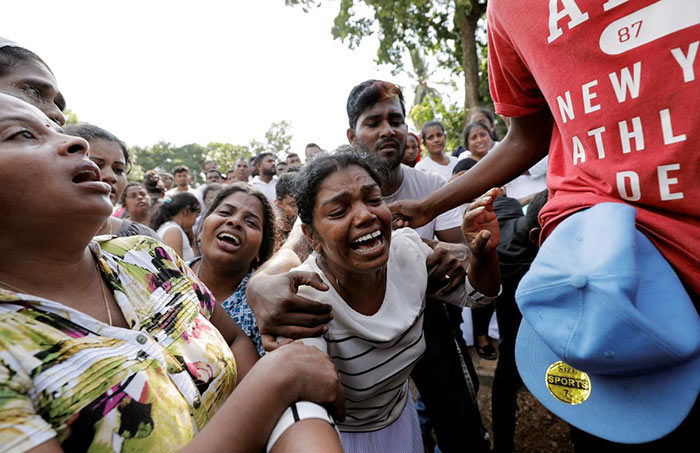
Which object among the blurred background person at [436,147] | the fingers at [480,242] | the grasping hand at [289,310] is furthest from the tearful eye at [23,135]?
the blurred background person at [436,147]

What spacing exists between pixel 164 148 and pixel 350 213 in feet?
202

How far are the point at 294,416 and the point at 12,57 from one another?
197 cm

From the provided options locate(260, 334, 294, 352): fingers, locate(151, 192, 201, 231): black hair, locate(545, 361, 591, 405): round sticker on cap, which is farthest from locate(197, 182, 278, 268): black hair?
locate(545, 361, 591, 405): round sticker on cap

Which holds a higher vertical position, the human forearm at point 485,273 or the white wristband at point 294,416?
the white wristband at point 294,416

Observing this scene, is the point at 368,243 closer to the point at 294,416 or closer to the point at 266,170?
the point at 294,416

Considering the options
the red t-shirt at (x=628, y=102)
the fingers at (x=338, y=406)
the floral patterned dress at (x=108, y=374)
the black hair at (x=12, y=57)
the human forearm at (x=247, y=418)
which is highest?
the black hair at (x=12, y=57)

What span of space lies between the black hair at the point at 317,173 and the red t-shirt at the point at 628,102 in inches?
39.2

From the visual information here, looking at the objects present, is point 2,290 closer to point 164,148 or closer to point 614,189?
point 614,189

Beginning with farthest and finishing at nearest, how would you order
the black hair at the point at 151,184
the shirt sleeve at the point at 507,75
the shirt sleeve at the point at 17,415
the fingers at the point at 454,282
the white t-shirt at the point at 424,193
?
the black hair at the point at 151,184, the white t-shirt at the point at 424,193, the fingers at the point at 454,282, the shirt sleeve at the point at 507,75, the shirt sleeve at the point at 17,415

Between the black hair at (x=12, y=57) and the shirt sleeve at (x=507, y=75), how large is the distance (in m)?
2.01

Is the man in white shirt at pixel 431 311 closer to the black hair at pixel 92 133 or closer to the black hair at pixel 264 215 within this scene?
the black hair at pixel 264 215

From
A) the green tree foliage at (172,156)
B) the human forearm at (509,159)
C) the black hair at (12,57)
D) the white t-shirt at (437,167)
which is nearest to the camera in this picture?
the human forearm at (509,159)

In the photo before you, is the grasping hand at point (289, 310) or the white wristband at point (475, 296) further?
the white wristband at point (475, 296)

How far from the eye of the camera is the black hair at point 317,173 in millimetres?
1801
